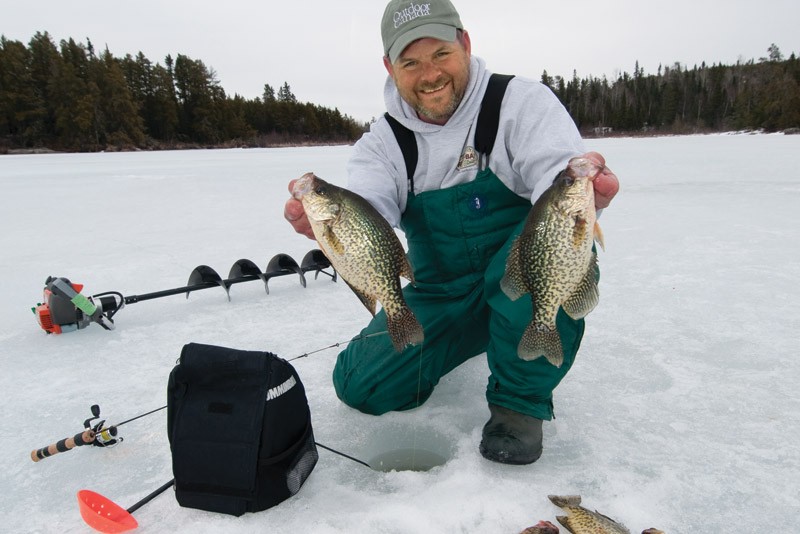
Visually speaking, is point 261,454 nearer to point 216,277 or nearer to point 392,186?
point 392,186

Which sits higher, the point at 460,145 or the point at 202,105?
the point at 202,105

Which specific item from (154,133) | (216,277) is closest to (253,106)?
(154,133)

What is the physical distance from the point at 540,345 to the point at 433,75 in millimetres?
1466

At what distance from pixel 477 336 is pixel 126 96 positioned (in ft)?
200

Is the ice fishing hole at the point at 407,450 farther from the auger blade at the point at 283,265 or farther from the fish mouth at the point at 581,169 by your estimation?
the auger blade at the point at 283,265

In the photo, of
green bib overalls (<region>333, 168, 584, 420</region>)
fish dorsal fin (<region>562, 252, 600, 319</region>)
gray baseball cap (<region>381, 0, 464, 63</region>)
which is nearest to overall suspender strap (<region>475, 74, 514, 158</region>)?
green bib overalls (<region>333, 168, 584, 420</region>)

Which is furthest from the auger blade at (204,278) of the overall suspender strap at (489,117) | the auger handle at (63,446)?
the overall suspender strap at (489,117)

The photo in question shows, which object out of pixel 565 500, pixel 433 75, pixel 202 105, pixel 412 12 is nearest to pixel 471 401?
pixel 565 500

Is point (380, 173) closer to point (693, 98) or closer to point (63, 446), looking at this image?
point (63, 446)

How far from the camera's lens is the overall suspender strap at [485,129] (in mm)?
2617

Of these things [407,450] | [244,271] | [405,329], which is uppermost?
[405,329]

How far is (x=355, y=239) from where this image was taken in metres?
2.03

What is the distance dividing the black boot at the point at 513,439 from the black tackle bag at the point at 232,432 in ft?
2.60

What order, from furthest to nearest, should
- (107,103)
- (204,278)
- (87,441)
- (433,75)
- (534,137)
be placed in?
(107,103) < (204,278) < (433,75) < (534,137) < (87,441)
